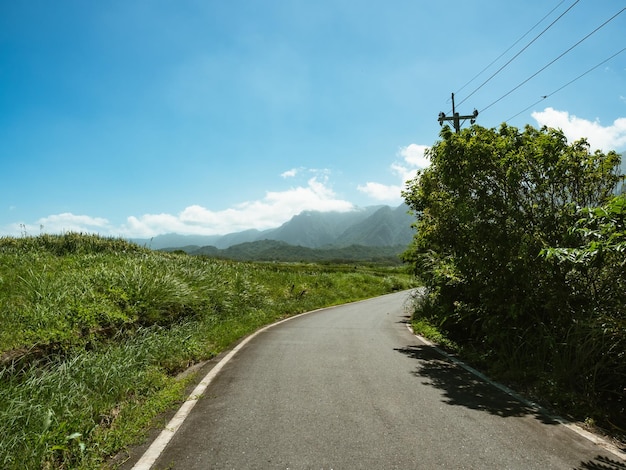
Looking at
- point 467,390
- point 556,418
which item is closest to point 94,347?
point 467,390

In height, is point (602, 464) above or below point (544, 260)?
below

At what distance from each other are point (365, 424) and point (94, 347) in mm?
5751

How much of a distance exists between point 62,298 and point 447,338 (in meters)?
10.2

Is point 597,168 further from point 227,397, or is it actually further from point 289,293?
point 289,293

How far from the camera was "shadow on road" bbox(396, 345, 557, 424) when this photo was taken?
16.9 ft

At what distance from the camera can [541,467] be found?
3613 millimetres

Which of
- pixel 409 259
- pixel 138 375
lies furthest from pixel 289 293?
pixel 138 375

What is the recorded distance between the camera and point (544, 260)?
6.75 meters

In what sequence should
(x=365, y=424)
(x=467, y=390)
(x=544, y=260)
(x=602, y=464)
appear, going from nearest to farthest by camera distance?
(x=602, y=464), (x=365, y=424), (x=467, y=390), (x=544, y=260)

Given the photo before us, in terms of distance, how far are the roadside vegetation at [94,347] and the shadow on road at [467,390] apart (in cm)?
441

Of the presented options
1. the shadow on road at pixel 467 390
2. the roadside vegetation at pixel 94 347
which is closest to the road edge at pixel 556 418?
the shadow on road at pixel 467 390

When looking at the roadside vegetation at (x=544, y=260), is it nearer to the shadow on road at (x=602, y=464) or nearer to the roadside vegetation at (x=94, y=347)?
the shadow on road at (x=602, y=464)

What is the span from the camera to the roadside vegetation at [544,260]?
5270 millimetres

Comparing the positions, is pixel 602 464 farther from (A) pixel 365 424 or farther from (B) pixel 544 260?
(B) pixel 544 260
